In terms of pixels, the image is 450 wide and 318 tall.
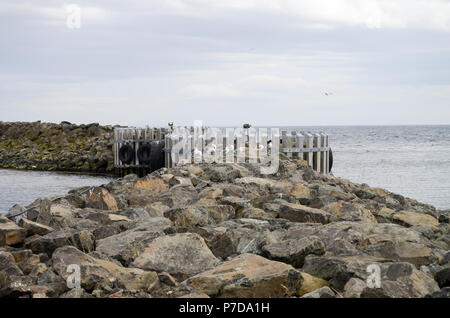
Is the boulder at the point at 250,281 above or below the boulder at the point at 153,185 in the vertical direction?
below

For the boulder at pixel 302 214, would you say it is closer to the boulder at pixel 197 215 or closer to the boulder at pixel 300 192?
the boulder at pixel 197 215

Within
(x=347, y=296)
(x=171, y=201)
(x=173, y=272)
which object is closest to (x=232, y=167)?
(x=171, y=201)

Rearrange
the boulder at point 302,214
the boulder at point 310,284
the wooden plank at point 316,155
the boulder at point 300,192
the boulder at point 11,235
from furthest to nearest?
the wooden plank at point 316,155
the boulder at point 300,192
the boulder at point 302,214
the boulder at point 11,235
the boulder at point 310,284

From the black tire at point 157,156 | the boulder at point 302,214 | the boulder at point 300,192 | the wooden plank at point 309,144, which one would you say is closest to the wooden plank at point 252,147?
the wooden plank at point 309,144

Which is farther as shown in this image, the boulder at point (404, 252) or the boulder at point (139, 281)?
the boulder at point (404, 252)

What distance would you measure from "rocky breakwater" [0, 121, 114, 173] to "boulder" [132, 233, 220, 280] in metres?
21.4

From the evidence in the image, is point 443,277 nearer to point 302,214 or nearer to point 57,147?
point 302,214

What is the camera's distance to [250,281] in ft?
14.4

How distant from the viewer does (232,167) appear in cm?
1104

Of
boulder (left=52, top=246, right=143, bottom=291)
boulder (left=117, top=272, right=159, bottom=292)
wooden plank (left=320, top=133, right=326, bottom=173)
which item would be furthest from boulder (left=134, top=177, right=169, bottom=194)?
wooden plank (left=320, top=133, right=326, bottom=173)

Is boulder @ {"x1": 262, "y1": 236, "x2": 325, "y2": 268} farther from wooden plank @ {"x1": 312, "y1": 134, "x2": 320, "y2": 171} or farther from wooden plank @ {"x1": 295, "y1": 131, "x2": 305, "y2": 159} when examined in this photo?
wooden plank @ {"x1": 312, "y1": 134, "x2": 320, "y2": 171}

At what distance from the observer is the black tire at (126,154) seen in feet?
77.8

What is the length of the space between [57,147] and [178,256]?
2999 cm
